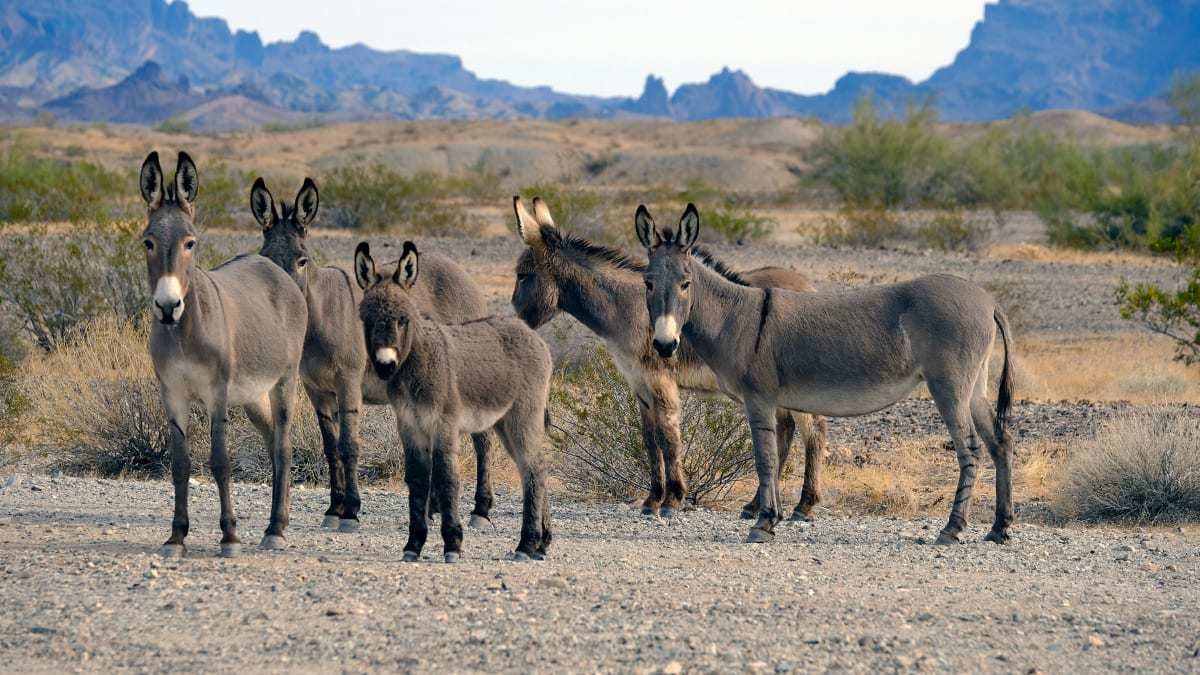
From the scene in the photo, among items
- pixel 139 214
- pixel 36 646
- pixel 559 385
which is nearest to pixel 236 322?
pixel 36 646

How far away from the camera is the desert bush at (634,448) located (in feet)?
38.2

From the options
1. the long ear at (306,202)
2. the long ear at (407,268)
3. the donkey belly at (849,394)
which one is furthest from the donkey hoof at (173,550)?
the donkey belly at (849,394)

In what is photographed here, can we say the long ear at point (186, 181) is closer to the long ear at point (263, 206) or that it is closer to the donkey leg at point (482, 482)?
the long ear at point (263, 206)

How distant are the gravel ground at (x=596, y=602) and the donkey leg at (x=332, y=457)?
25 cm

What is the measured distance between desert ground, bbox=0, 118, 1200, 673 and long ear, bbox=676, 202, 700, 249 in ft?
6.60

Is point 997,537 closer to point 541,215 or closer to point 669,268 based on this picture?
point 669,268

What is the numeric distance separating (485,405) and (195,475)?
17.3 feet

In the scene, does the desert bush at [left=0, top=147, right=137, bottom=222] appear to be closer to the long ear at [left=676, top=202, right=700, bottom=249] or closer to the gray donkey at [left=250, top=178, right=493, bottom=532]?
the gray donkey at [left=250, top=178, right=493, bottom=532]

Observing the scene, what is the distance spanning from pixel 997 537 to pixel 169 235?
565 cm

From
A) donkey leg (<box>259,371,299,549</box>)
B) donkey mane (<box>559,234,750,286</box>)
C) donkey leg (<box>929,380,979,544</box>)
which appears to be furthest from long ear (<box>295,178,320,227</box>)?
donkey leg (<box>929,380,979,544</box>)

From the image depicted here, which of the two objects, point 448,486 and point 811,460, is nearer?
point 448,486

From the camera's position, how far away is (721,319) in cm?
995

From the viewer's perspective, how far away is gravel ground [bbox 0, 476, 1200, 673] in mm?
6375

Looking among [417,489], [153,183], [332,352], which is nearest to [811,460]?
[332,352]
